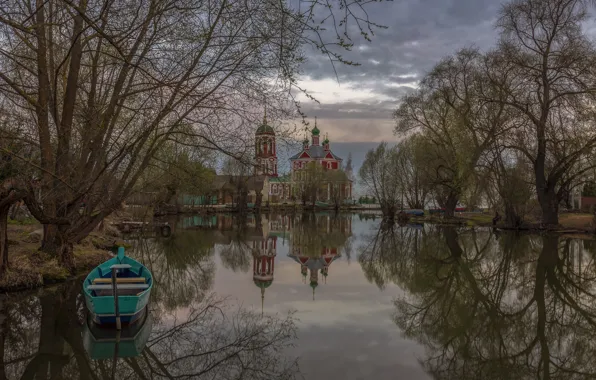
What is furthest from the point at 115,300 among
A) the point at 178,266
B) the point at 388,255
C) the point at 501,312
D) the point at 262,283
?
the point at 388,255

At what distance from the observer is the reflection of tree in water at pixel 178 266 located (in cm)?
1251

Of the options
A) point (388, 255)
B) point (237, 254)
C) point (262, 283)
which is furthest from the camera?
point (237, 254)

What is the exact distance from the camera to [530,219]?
34750mm

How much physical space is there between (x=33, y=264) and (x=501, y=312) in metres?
11.7

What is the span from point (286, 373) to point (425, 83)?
105ft

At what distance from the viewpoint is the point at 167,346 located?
8.44m

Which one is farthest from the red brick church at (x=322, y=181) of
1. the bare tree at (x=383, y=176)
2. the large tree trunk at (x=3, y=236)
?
the large tree trunk at (x=3, y=236)

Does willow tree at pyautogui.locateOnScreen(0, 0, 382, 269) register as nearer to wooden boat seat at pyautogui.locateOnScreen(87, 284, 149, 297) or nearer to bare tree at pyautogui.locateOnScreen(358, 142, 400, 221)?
wooden boat seat at pyautogui.locateOnScreen(87, 284, 149, 297)

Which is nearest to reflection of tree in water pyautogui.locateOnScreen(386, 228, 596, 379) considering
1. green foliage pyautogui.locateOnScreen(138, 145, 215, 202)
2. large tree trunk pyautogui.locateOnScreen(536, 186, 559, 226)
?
green foliage pyautogui.locateOnScreen(138, 145, 215, 202)

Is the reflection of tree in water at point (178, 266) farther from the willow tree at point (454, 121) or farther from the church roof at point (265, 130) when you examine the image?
the willow tree at point (454, 121)

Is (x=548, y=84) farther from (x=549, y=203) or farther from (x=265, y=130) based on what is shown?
(x=265, y=130)

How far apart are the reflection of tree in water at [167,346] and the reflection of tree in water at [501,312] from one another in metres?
2.65

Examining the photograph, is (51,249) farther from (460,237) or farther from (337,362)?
(460,237)

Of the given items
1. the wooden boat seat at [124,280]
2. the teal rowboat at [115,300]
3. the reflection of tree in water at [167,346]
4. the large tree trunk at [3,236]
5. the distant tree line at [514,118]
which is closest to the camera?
the reflection of tree in water at [167,346]
